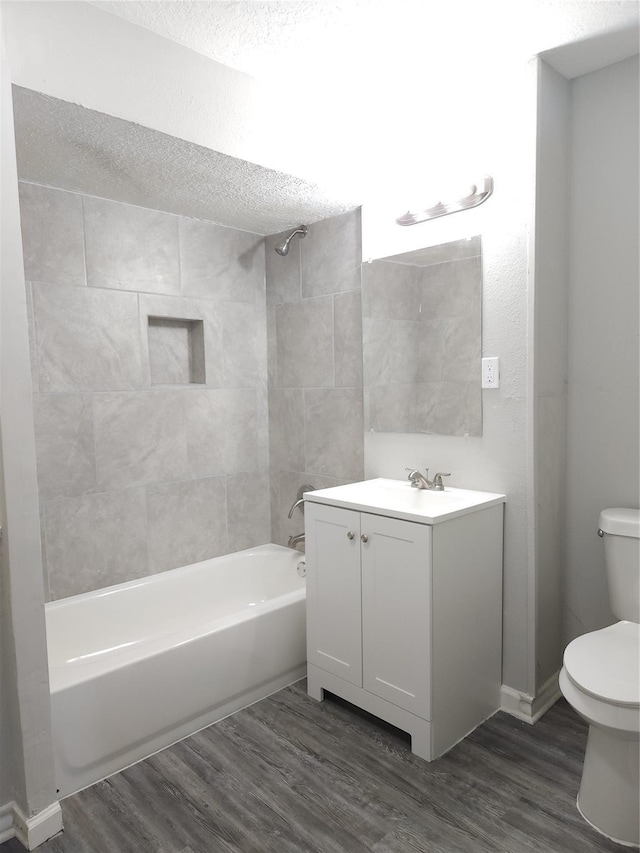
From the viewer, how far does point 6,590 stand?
5.43 feet

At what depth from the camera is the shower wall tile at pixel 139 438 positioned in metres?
2.72

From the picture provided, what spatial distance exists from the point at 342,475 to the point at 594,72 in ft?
6.79

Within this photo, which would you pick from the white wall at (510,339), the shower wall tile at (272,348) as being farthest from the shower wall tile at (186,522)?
the white wall at (510,339)

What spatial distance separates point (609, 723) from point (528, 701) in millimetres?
706

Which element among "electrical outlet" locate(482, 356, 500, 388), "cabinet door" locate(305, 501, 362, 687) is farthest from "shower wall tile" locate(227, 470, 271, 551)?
"electrical outlet" locate(482, 356, 500, 388)

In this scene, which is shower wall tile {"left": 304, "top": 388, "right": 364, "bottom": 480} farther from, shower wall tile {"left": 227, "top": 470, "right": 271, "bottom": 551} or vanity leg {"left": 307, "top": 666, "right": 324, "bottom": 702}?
vanity leg {"left": 307, "top": 666, "right": 324, "bottom": 702}

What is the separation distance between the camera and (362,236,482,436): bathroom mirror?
2363mm

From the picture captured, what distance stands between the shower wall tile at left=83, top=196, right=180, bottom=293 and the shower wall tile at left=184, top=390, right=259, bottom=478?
2.03ft

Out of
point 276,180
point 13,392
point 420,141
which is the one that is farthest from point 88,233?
point 420,141

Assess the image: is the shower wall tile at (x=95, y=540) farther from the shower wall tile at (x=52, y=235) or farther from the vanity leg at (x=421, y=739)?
the vanity leg at (x=421, y=739)

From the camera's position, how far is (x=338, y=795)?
6.07 ft

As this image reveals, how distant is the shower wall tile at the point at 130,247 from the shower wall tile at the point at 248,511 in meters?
1.13

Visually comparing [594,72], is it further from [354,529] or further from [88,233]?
[88,233]

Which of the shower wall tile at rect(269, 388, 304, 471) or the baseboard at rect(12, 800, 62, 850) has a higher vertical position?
the shower wall tile at rect(269, 388, 304, 471)
